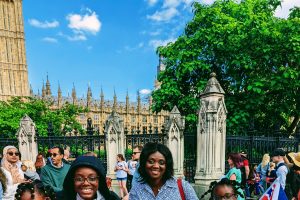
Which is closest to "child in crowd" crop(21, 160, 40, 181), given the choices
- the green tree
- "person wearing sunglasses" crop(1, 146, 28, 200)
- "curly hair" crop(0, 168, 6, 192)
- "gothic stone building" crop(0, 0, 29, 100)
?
"person wearing sunglasses" crop(1, 146, 28, 200)

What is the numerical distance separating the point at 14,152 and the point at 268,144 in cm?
928

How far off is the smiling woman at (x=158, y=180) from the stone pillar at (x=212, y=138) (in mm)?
6816

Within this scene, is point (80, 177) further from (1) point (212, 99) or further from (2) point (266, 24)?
(2) point (266, 24)

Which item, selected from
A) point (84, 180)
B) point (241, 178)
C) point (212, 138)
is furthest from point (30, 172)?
point (212, 138)

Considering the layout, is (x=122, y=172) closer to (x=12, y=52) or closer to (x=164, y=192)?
(x=164, y=192)

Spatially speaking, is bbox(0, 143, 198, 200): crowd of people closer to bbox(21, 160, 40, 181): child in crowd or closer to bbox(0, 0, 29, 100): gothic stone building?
bbox(21, 160, 40, 181): child in crowd

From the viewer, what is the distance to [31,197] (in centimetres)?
316

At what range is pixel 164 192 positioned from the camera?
2932 mm

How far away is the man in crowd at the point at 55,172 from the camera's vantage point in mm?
4234

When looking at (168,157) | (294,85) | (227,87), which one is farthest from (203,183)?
(227,87)

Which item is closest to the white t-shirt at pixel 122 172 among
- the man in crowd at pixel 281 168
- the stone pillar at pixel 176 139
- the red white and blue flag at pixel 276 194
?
the stone pillar at pixel 176 139

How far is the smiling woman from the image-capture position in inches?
116

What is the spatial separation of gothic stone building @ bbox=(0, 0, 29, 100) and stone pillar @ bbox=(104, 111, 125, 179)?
46.8 m

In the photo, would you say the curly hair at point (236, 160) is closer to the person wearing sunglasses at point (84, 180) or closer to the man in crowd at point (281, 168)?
the man in crowd at point (281, 168)
